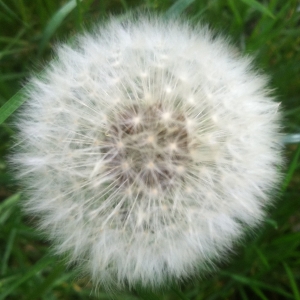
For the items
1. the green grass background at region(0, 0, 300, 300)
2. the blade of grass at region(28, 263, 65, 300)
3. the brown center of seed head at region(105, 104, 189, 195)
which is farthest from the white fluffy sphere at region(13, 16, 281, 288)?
the green grass background at region(0, 0, 300, 300)

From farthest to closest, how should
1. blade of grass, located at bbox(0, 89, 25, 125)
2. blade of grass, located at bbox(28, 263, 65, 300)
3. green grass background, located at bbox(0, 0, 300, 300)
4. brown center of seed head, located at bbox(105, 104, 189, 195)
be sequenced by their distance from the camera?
1. green grass background, located at bbox(0, 0, 300, 300)
2. blade of grass, located at bbox(28, 263, 65, 300)
3. blade of grass, located at bbox(0, 89, 25, 125)
4. brown center of seed head, located at bbox(105, 104, 189, 195)

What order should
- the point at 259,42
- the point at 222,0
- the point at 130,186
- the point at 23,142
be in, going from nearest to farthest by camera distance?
the point at 130,186 → the point at 23,142 → the point at 259,42 → the point at 222,0

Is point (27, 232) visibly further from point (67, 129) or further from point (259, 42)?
point (259, 42)

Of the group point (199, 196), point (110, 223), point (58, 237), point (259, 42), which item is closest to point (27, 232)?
point (58, 237)

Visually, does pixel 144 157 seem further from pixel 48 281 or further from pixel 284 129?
pixel 284 129

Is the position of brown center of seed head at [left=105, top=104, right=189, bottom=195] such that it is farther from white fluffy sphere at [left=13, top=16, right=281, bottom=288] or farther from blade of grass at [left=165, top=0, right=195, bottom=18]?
blade of grass at [left=165, top=0, right=195, bottom=18]

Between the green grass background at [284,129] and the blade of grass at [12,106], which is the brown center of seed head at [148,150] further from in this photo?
the green grass background at [284,129]
